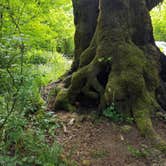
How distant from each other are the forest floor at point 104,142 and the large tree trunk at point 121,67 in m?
0.22

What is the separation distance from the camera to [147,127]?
363 centimetres

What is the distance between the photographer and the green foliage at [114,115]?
3.84 m

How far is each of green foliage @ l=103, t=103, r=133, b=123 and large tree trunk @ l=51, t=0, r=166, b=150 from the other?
8cm

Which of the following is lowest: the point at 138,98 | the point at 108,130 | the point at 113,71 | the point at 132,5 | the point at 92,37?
the point at 108,130

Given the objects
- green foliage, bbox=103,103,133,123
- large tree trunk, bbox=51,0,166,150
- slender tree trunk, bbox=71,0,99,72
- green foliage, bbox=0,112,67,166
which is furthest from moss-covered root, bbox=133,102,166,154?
slender tree trunk, bbox=71,0,99,72

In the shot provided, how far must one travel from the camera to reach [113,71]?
13.7 ft

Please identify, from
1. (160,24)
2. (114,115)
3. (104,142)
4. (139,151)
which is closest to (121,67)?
(114,115)

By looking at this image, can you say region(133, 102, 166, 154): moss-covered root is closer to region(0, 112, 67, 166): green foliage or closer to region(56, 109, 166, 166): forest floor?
region(56, 109, 166, 166): forest floor

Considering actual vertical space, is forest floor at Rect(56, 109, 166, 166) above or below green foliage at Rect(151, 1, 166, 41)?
below

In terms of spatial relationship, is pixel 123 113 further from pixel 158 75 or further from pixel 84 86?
pixel 158 75

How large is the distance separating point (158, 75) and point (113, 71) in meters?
1.03

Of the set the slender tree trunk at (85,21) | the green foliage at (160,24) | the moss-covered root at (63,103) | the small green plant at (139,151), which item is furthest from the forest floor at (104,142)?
the green foliage at (160,24)

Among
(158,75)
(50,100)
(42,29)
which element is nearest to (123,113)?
(158,75)

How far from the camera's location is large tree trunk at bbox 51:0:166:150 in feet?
13.0
